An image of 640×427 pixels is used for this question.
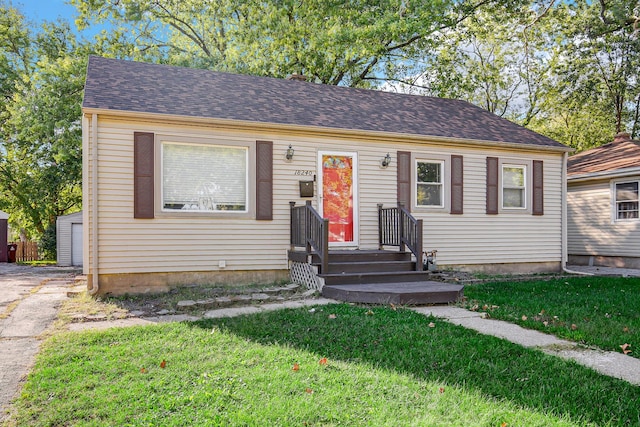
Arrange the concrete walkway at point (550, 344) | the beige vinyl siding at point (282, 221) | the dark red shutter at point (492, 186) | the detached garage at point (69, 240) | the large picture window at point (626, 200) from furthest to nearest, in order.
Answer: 1. the detached garage at point (69, 240)
2. the large picture window at point (626, 200)
3. the dark red shutter at point (492, 186)
4. the beige vinyl siding at point (282, 221)
5. the concrete walkway at point (550, 344)

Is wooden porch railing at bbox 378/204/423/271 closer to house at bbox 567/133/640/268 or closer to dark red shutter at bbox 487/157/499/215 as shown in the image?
dark red shutter at bbox 487/157/499/215

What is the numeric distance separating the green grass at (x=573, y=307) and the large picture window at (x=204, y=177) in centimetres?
431

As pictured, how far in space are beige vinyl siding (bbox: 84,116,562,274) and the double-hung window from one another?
25cm

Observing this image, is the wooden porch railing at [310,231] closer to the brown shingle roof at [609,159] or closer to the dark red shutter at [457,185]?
the dark red shutter at [457,185]

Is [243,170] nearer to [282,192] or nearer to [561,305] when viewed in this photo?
[282,192]

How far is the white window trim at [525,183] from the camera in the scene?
10344 mm

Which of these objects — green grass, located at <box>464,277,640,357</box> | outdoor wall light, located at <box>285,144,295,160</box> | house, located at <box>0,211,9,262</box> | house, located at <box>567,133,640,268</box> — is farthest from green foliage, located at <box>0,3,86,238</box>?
house, located at <box>567,133,640,268</box>

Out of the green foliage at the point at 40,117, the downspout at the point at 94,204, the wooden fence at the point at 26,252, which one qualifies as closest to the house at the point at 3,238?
the wooden fence at the point at 26,252

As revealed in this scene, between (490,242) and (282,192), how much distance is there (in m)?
4.91

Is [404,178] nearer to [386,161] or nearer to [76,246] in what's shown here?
[386,161]

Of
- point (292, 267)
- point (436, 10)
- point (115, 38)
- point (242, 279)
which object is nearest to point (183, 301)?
point (242, 279)

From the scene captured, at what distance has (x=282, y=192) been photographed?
8.53m

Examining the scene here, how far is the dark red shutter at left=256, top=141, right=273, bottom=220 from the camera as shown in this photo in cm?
830

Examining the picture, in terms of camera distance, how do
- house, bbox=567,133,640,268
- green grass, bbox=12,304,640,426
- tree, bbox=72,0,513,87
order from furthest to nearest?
tree, bbox=72,0,513,87, house, bbox=567,133,640,268, green grass, bbox=12,304,640,426
